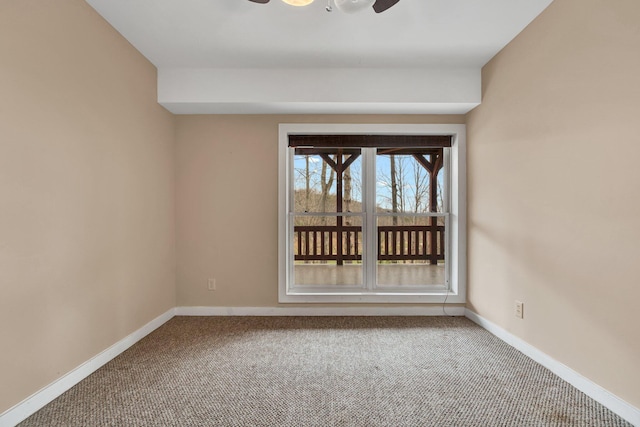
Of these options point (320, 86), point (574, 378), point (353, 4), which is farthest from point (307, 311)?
point (353, 4)

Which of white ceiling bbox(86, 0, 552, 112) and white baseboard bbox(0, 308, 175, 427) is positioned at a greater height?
white ceiling bbox(86, 0, 552, 112)

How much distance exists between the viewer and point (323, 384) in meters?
1.96

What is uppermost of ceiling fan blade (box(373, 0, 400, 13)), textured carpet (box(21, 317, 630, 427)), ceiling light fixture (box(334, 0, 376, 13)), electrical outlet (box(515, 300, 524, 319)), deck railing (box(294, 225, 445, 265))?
ceiling fan blade (box(373, 0, 400, 13))

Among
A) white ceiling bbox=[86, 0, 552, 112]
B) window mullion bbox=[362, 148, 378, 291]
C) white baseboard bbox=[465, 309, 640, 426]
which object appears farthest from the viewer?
window mullion bbox=[362, 148, 378, 291]

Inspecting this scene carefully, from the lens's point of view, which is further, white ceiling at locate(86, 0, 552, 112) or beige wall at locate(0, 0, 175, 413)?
white ceiling at locate(86, 0, 552, 112)

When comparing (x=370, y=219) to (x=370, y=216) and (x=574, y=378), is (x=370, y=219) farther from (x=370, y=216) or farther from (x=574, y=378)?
(x=574, y=378)

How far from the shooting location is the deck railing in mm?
3439

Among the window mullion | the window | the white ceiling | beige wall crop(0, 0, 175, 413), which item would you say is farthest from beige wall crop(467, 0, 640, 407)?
beige wall crop(0, 0, 175, 413)

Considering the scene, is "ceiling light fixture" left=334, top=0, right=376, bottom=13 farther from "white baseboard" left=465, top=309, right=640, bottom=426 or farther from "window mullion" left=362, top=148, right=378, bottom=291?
"white baseboard" left=465, top=309, right=640, bottom=426

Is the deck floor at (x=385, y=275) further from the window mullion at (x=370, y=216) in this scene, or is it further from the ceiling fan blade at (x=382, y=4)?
the ceiling fan blade at (x=382, y=4)

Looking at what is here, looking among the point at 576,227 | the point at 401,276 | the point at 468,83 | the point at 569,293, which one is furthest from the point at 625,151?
the point at 401,276

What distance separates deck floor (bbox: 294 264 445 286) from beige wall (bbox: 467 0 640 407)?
2.35 ft

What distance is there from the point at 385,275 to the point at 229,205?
191 centimetres

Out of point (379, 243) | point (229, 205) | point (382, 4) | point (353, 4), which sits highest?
point (382, 4)
